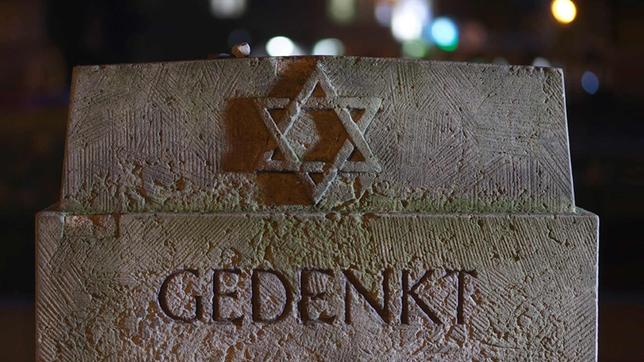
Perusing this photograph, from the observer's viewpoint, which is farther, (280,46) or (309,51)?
(309,51)

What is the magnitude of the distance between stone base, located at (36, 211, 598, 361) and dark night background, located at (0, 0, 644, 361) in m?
1.99

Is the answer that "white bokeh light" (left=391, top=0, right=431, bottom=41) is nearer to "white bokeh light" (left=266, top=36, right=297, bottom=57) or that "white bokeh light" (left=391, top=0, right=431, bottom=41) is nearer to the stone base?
"white bokeh light" (left=266, top=36, right=297, bottom=57)

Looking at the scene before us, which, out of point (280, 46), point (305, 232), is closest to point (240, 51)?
point (305, 232)

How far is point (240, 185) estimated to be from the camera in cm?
272

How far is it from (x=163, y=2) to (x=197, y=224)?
53.4ft

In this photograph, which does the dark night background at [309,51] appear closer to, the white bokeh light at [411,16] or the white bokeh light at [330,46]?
the white bokeh light at [330,46]

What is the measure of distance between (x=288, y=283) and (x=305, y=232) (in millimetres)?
186

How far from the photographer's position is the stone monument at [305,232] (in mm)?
2695

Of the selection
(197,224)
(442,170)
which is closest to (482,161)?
(442,170)

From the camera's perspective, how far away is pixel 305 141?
2732mm

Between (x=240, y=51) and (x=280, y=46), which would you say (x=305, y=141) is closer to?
(x=240, y=51)

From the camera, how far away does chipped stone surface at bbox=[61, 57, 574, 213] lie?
8.93ft
